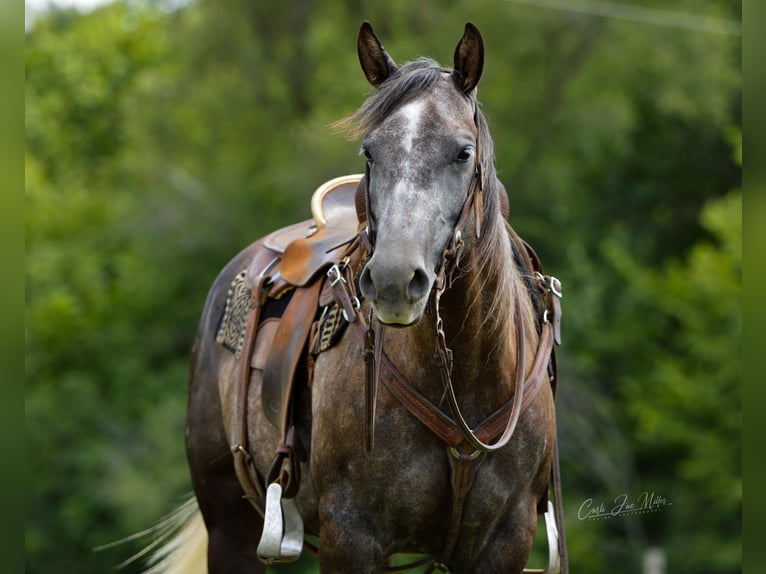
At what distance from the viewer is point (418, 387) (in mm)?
3016

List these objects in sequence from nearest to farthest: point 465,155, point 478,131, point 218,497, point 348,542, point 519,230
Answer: point 465,155 < point 478,131 < point 348,542 < point 218,497 < point 519,230

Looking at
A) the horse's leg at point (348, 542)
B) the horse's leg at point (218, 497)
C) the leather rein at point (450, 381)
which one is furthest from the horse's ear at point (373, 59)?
the horse's leg at point (218, 497)

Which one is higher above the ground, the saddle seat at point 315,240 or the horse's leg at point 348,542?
the saddle seat at point 315,240

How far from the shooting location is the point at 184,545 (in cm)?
486

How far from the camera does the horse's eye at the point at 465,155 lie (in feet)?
8.65

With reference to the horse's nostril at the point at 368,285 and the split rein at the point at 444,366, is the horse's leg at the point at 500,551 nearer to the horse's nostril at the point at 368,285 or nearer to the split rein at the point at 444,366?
the split rein at the point at 444,366

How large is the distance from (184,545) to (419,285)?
9.48ft

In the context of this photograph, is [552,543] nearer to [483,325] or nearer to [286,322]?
[483,325]

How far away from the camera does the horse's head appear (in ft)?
7.75

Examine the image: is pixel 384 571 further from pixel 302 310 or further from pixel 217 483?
pixel 217 483

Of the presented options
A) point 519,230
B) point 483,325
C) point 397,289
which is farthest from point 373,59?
point 519,230

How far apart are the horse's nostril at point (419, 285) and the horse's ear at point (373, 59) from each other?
78cm

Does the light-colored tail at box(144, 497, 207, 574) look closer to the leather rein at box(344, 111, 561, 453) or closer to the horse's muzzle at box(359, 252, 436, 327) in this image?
the leather rein at box(344, 111, 561, 453)
